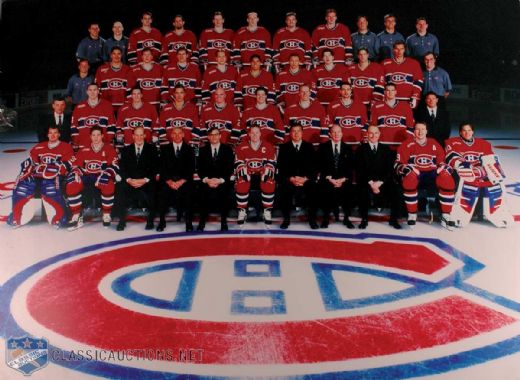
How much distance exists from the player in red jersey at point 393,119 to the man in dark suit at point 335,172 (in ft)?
1.59

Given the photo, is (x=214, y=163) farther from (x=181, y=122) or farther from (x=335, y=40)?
(x=335, y=40)

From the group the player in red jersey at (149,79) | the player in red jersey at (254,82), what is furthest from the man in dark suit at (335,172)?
the player in red jersey at (149,79)

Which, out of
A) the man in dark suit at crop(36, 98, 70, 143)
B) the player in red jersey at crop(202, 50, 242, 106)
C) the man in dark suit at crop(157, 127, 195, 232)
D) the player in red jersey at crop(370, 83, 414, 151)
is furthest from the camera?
the player in red jersey at crop(202, 50, 242, 106)

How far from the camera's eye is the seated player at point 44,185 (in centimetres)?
437

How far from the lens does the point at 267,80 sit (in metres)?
5.21

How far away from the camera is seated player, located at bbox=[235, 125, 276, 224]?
14.4 ft

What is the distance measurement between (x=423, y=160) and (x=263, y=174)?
136 centimetres

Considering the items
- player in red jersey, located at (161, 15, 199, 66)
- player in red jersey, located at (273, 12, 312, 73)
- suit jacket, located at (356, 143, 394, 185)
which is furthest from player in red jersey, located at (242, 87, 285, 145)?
player in red jersey, located at (161, 15, 199, 66)

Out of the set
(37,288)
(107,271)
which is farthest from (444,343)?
(37,288)

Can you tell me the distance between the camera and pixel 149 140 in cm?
483

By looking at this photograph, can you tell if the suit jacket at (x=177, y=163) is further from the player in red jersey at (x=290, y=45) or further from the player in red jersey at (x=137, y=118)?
the player in red jersey at (x=290, y=45)

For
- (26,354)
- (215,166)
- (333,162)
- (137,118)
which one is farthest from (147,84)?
(26,354)

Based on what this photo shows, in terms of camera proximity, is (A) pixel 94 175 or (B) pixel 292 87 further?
(B) pixel 292 87

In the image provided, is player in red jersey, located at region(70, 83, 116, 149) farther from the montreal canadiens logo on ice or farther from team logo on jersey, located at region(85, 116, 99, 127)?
the montreal canadiens logo on ice
